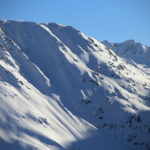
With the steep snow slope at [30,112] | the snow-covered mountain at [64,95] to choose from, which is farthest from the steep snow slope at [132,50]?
the steep snow slope at [30,112]

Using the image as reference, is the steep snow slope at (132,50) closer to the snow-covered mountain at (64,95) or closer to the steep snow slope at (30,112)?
the snow-covered mountain at (64,95)

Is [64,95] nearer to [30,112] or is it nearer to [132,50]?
[30,112]

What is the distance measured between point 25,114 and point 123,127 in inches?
826

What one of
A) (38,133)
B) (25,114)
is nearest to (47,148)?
(38,133)

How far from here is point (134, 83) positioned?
64438 millimetres

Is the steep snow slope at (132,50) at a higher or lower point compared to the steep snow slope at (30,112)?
higher

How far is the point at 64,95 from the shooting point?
51406 mm

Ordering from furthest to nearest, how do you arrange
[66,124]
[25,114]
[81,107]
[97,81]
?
[97,81] → [81,107] → [66,124] → [25,114]

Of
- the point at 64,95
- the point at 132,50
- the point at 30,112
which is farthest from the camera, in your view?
the point at 132,50

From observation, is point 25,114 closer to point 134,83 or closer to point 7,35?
point 7,35

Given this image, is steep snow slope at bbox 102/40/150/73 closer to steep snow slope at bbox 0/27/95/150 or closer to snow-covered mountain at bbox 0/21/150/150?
snow-covered mountain at bbox 0/21/150/150

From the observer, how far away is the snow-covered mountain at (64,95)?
37.5m

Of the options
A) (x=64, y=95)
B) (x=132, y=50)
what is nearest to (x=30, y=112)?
(x=64, y=95)

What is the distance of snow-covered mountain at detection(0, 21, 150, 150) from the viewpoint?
3753 centimetres
